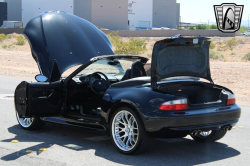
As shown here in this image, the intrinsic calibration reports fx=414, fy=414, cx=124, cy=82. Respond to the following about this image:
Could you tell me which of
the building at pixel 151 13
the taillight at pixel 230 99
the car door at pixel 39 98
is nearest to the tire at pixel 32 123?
the car door at pixel 39 98

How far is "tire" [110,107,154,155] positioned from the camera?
5707mm

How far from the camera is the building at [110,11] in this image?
273 feet

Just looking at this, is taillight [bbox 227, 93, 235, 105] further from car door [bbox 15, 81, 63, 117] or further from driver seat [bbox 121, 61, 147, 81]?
car door [bbox 15, 81, 63, 117]

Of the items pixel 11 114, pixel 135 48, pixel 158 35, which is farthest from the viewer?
pixel 158 35

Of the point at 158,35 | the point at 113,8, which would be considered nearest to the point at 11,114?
the point at 158,35

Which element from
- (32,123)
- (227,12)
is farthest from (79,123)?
(227,12)

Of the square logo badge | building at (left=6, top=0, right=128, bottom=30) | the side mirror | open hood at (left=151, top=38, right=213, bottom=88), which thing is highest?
building at (left=6, top=0, right=128, bottom=30)

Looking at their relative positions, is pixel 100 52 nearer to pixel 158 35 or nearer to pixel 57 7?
pixel 158 35

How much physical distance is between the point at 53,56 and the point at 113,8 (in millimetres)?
79380

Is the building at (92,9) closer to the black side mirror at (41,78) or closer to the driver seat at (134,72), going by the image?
the black side mirror at (41,78)

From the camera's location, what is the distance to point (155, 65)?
5816 millimetres

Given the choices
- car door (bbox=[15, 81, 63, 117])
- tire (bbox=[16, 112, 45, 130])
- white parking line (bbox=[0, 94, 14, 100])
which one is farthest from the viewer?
white parking line (bbox=[0, 94, 14, 100])

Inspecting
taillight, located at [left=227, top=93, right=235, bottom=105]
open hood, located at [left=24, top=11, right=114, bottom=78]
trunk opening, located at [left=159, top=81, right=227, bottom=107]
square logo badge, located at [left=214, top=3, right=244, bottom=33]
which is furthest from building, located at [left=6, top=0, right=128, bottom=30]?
taillight, located at [left=227, top=93, right=235, bottom=105]

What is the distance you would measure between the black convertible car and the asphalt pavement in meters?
0.24
